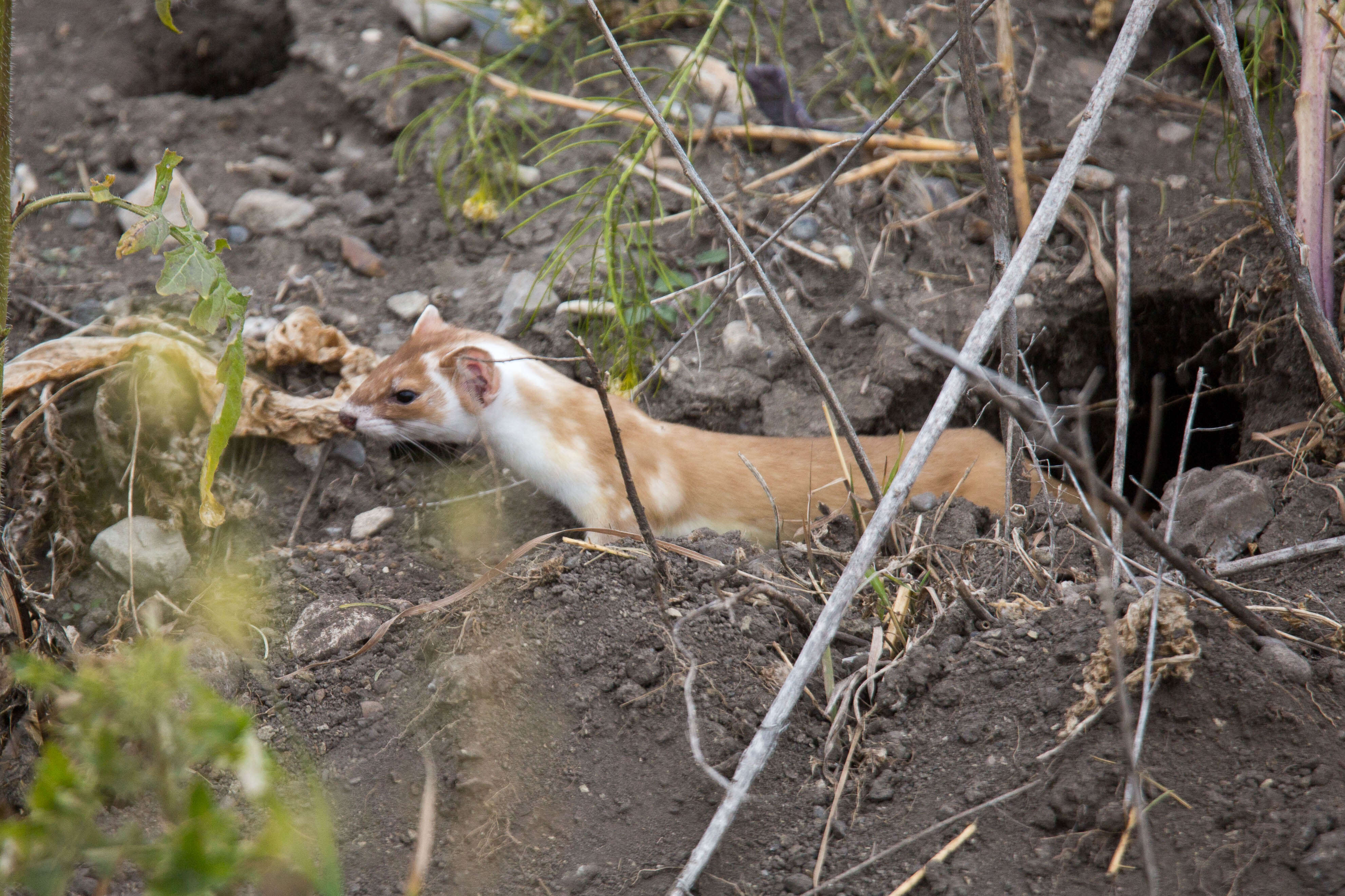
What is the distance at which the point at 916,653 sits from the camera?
2.36 metres

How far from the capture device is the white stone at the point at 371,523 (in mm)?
3350

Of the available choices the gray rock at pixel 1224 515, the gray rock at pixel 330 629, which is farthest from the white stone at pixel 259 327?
the gray rock at pixel 1224 515

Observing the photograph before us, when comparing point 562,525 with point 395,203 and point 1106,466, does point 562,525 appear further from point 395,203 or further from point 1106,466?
point 1106,466

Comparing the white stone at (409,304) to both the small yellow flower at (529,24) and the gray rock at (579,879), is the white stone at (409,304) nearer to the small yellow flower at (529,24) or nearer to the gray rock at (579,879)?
the small yellow flower at (529,24)

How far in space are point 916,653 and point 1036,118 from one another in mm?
3112

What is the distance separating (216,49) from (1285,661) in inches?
213

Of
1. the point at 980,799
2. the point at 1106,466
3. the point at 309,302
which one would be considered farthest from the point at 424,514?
the point at 1106,466

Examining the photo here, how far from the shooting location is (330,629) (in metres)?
2.71

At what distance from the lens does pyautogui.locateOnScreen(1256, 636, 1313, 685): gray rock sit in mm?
2053

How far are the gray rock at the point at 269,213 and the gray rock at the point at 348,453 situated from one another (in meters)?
1.30

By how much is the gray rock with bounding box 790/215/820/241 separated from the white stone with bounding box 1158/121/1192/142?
62.3 inches

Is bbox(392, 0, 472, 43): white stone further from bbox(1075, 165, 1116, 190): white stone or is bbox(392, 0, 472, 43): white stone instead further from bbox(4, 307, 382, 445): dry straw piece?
bbox(1075, 165, 1116, 190): white stone

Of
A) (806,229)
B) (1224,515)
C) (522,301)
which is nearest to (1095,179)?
(806,229)

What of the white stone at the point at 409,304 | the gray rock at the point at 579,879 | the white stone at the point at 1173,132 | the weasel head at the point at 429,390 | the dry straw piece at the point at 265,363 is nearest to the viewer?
the gray rock at the point at 579,879
